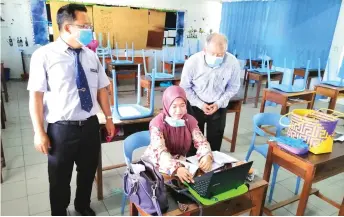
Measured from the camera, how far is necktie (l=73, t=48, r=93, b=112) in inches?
59.6

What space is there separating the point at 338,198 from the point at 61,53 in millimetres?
2632

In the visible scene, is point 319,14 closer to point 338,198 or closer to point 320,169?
point 338,198

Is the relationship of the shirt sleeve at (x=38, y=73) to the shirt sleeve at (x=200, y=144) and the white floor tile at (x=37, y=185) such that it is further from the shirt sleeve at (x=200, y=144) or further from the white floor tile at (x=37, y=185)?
the white floor tile at (x=37, y=185)

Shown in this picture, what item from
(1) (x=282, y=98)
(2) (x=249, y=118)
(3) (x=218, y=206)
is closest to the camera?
(3) (x=218, y=206)

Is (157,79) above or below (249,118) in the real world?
above

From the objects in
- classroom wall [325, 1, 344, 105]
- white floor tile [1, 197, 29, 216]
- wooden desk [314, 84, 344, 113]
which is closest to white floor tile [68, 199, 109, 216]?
white floor tile [1, 197, 29, 216]

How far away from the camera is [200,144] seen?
1588 millimetres

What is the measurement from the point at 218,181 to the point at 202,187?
0.26 ft

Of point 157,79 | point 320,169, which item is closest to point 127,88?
point 157,79

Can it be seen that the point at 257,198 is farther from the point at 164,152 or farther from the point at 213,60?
the point at 213,60

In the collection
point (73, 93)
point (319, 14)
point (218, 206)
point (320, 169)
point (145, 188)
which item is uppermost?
point (319, 14)

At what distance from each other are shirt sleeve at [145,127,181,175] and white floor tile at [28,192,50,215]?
115cm

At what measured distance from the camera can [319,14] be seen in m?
5.46

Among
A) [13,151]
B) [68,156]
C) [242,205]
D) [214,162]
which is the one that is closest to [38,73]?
[68,156]
